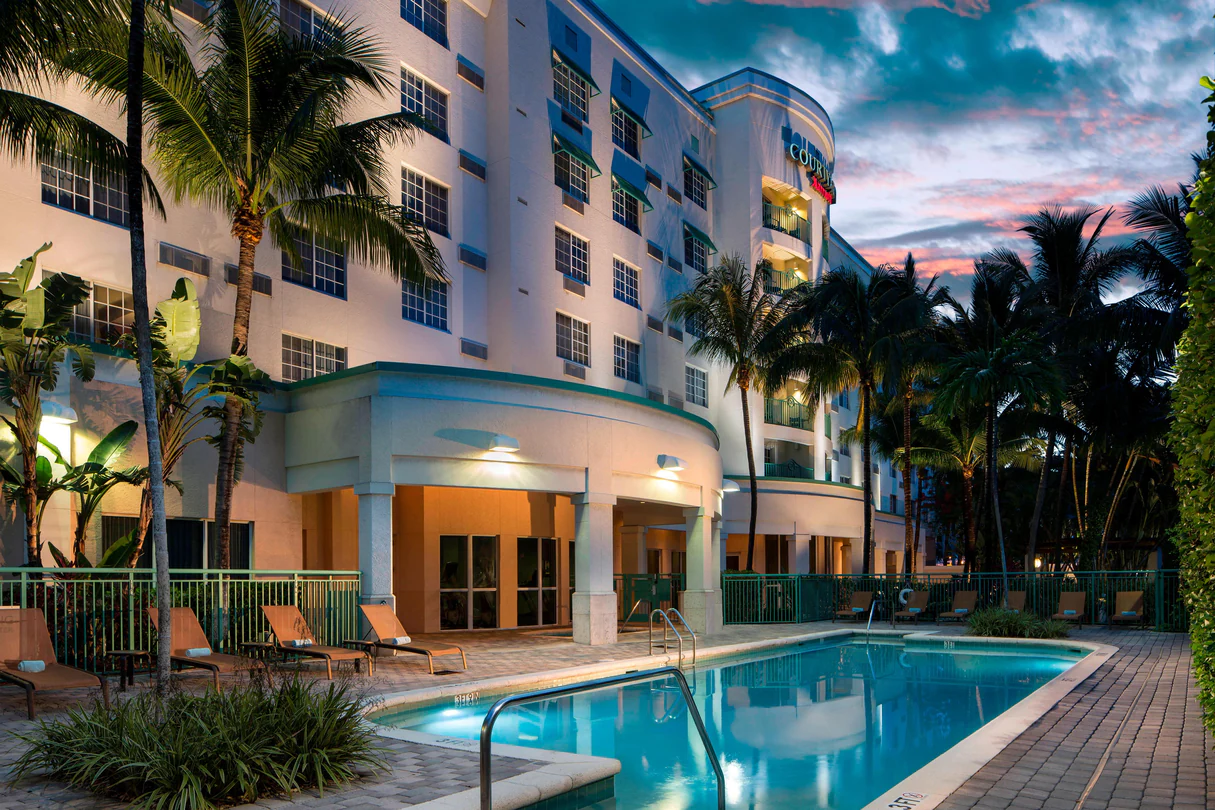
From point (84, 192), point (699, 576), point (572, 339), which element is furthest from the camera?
point (572, 339)

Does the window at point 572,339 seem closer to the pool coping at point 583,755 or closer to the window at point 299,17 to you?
the window at point 299,17

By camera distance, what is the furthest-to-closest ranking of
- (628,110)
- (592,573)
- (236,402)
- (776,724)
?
1. (628,110)
2. (592,573)
3. (236,402)
4. (776,724)

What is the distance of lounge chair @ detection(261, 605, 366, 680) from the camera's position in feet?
43.2

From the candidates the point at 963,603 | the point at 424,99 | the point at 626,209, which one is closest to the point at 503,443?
the point at 424,99

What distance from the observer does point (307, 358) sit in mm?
20094

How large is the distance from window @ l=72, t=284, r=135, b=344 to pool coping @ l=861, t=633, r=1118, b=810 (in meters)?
13.9

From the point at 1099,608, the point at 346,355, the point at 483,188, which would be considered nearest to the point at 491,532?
the point at 346,355

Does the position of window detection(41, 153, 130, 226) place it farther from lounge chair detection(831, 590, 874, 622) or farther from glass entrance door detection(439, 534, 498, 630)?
lounge chair detection(831, 590, 874, 622)

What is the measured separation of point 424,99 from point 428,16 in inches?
87.1

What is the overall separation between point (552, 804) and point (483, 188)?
20413 mm

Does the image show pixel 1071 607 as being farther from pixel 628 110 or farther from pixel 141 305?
pixel 141 305

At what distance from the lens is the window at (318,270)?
19.8m

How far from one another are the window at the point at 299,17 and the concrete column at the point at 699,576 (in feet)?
44.0

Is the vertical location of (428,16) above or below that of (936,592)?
above
